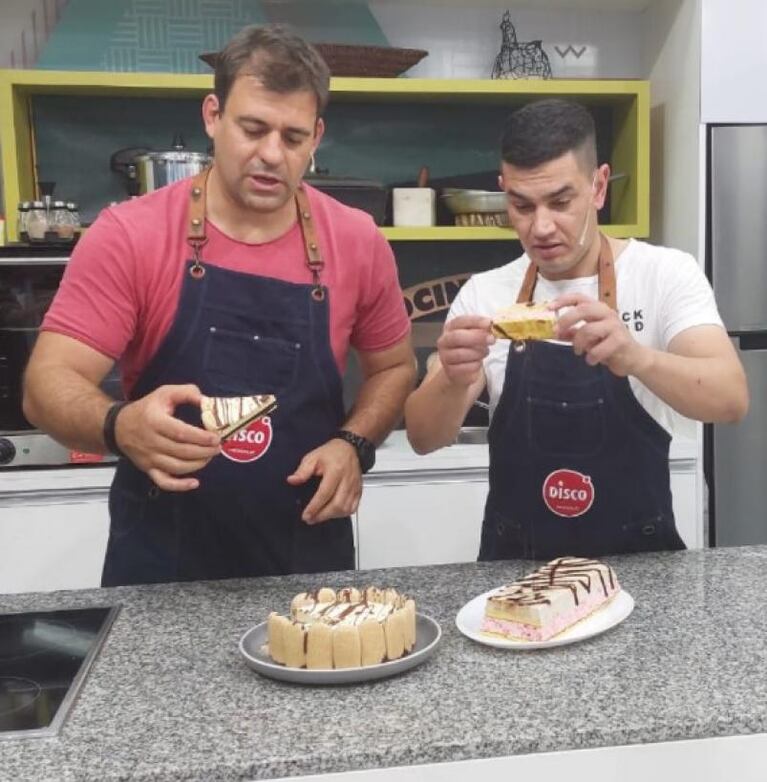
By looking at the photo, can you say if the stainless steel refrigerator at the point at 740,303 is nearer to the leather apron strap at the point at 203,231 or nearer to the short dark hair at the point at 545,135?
the short dark hair at the point at 545,135

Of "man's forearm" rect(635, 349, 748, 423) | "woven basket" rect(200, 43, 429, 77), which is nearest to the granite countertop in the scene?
"man's forearm" rect(635, 349, 748, 423)

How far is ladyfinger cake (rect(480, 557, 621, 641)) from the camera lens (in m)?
1.26

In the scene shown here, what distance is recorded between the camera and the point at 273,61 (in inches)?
62.5

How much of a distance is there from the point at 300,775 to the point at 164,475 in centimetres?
→ 52

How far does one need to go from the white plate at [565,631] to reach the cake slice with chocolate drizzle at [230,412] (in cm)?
42

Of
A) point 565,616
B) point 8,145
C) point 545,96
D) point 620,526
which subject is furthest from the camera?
point 545,96

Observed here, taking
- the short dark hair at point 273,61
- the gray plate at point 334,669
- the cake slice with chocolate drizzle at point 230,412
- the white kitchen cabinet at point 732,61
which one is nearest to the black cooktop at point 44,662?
the gray plate at point 334,669

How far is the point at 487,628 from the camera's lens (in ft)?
4.26

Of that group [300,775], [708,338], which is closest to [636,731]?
[300,775]

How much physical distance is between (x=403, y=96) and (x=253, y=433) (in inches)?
76.1

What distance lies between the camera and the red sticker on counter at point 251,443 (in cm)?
168

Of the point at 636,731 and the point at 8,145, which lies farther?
the point at 8,145

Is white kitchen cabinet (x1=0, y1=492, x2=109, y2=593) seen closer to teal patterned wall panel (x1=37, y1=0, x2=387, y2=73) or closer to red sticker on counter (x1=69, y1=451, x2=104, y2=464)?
red sticker on counter (x1=69, y1=451, x2=104, y2=464)

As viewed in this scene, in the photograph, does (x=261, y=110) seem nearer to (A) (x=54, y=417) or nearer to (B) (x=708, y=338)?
(A) (x=54, y=417)
